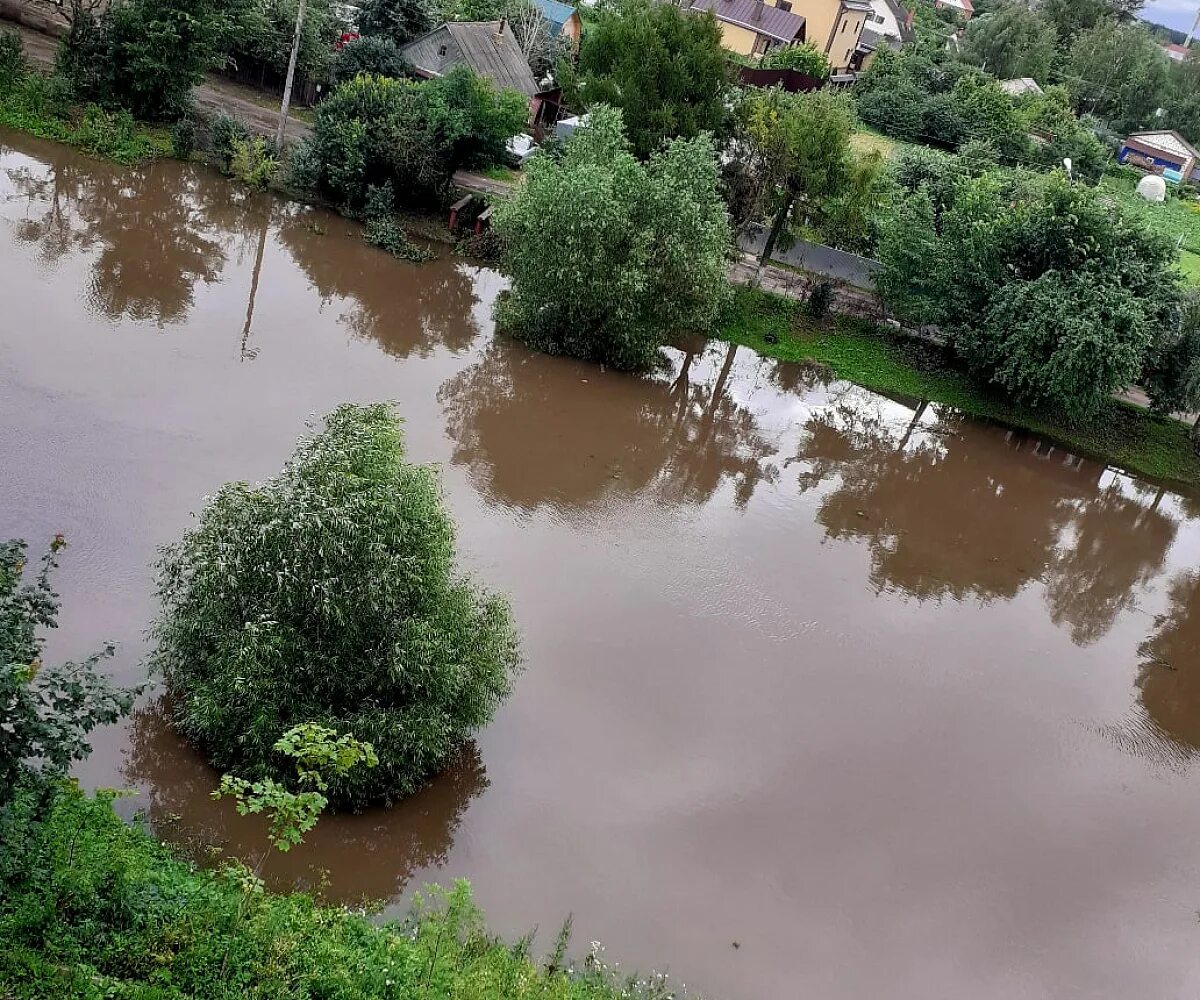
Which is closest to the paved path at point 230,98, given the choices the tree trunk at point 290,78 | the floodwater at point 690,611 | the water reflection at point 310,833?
the tree trunk at point 290,78

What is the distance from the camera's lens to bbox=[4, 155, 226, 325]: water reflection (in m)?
25.7

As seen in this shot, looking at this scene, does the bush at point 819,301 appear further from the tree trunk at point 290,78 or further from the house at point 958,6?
the house at point 958,6

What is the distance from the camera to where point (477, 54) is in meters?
39.2

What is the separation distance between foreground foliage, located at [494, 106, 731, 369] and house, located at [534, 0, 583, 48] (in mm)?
30896

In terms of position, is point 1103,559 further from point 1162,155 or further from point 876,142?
point 1162,155

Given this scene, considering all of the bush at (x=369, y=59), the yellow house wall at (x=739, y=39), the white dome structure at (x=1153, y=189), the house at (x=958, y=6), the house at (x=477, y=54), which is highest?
the house at (x=958, y=6)

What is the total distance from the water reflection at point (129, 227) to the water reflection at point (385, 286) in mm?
2433

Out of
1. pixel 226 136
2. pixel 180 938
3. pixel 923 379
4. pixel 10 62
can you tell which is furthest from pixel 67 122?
pixel 180 938

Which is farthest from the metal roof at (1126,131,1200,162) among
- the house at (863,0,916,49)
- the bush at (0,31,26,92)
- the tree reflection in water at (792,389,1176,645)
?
the bush at (0,31,26,92)

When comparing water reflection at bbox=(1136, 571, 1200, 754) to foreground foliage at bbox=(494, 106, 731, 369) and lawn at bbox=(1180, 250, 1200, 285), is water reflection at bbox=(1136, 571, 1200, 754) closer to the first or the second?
foreground foliage at bbox=(494, 106, 731, 369)

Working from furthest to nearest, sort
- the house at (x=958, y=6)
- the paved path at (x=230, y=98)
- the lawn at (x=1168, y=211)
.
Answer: the house at (x=958, y=6), the lawn at (x=1168, y=211), the paved path at (x=230, y=98)

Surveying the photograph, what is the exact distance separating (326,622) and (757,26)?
197 feet

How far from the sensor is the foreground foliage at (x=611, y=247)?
2606 centimetres

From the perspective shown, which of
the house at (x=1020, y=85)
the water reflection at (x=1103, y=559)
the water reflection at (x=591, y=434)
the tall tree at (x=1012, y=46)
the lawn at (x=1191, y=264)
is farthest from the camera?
the tall tree at (x=1012, y=46)
